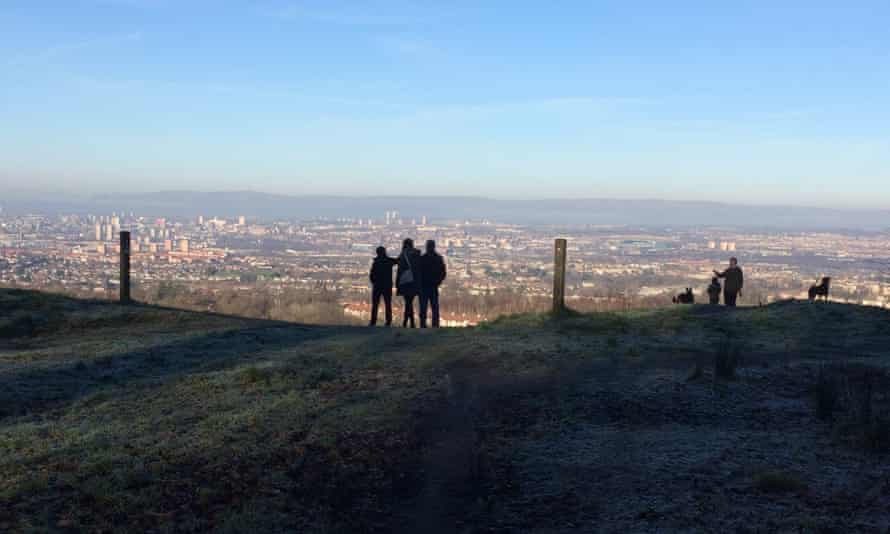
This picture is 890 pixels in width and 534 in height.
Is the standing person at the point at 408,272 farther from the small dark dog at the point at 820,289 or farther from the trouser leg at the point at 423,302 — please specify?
the small dark dog at the point at 820,289

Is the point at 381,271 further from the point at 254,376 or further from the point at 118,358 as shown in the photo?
the point at 254,376

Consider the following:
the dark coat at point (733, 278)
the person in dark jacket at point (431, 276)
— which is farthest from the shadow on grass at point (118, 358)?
the dark coat at point (733, 278)

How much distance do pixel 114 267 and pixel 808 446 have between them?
43.0 m

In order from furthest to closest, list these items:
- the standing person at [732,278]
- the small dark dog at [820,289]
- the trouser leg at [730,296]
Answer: the trouser leg at [730,296] → the standing person at [732,278] → the small dark dog at [820,289]

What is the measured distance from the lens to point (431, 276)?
16141 millimetres

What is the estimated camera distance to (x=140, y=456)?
614 centimetres

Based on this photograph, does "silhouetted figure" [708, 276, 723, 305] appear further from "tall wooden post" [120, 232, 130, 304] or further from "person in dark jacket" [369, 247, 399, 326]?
"tall wooden post" [120, 232, 130, 304]

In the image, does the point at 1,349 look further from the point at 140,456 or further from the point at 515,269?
the point at 515,269

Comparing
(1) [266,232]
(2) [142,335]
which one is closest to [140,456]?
(2) [142,335]

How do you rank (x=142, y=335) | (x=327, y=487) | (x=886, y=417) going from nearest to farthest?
(x=327, y=487), (x=886, y=417), (x=142, y=335)

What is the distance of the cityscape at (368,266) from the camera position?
82.9 ft

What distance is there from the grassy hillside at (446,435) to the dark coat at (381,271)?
173 inches

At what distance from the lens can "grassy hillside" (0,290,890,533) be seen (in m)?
5.10

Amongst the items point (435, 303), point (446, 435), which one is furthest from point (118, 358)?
point (435, 303)
